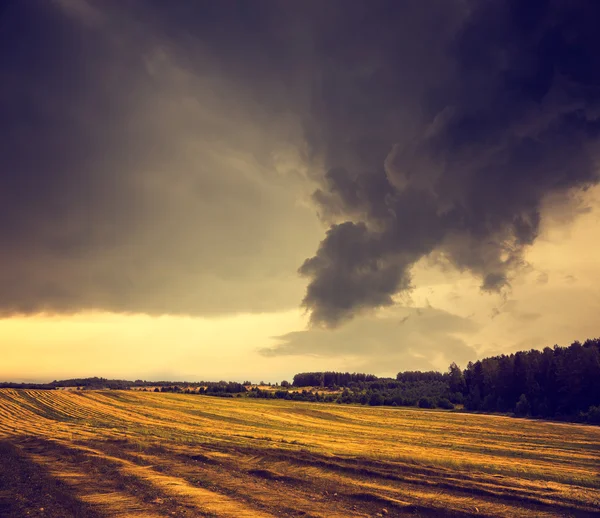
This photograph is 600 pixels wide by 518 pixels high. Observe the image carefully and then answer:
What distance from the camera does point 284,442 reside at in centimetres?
3375

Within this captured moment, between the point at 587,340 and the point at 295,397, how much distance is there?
86.1 meters

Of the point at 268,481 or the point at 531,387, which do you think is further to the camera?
the point at 531,387

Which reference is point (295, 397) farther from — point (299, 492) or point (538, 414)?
point (299, 492)

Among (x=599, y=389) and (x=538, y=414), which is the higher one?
(x=599, y=389)

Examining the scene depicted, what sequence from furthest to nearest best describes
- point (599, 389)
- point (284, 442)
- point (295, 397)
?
1. point (295, 397)
2. point (599, 389)
3. point (284, 442)

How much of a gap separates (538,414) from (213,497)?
8120 centimetres

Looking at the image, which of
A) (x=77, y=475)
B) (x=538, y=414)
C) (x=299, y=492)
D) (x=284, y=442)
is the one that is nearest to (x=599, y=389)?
(x=538, y=414)

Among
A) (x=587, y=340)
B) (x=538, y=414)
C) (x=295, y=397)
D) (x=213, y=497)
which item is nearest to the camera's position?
(x=213, y=497)

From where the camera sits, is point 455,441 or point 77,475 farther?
point 455,441

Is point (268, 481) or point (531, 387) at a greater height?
point (531, 387)

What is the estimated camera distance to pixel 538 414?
78.4 meters

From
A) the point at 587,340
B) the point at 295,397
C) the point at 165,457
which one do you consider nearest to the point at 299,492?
the point at 165,457

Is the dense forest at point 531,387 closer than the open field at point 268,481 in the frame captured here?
No

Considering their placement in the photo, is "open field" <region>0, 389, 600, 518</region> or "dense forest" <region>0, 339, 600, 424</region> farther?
"dense forest" <region>0, 339, 600, 424</region>
